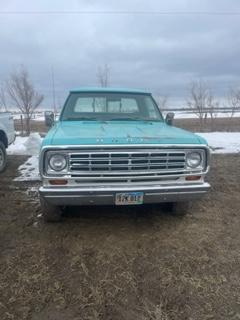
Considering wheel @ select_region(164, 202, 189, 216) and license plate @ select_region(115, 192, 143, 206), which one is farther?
wheel @ select_region(164, 202, 189, 216)

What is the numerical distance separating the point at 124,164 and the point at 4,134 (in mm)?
5545

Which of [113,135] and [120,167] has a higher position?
[113,135]

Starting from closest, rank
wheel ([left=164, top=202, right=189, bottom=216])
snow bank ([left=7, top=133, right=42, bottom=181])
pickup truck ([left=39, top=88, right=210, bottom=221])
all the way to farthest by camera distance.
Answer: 1. pickup truck ([left=39, top=88, right=210, bottom=221])
2. wheel ([left=164, top=202, right=189, bottom=216])
3. snow bank ([left=7, top=133, right=42, bottom=181])

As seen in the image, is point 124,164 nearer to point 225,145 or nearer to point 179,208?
point 179,208

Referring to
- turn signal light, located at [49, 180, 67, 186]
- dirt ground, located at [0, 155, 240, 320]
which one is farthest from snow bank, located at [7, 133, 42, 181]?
turn signal light, located at [49, 180, 67, 186]

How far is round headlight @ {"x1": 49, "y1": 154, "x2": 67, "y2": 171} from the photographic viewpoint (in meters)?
4.29

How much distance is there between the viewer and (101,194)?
169 inches

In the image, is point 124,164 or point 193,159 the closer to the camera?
point 124,164

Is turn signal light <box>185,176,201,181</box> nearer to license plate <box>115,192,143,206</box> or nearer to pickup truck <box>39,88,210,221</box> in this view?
pickup truck <box>39,88,210,221</box>

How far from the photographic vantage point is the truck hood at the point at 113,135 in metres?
4.31

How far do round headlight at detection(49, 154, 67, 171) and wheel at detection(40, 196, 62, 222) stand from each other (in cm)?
63

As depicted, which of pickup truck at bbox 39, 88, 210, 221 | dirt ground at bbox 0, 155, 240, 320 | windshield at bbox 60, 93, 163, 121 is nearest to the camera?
dirt ground at bbox 0, 155, 240, 320

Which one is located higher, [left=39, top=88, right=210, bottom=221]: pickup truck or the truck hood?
the truck hood

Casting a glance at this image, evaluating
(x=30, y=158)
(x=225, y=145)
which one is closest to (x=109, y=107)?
(x=30, y=158)
